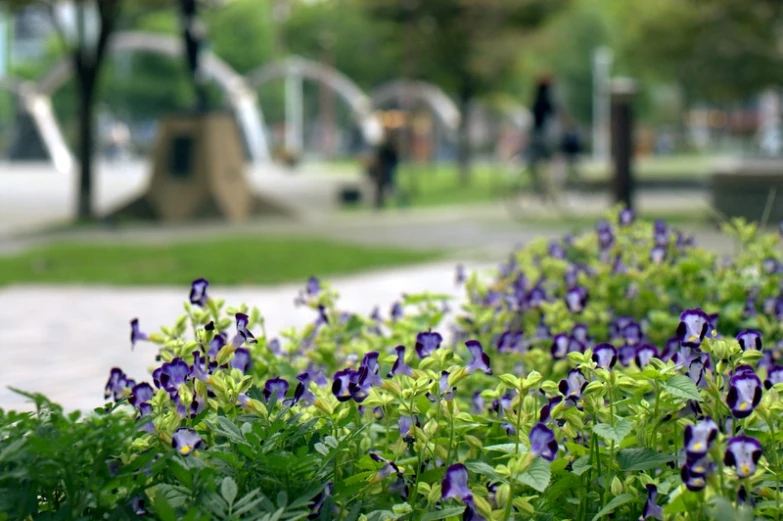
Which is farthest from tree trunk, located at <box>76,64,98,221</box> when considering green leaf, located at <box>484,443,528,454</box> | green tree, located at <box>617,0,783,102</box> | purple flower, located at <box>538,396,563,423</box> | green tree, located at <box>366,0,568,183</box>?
green leaf, located at <box>484,443,528,454</box>

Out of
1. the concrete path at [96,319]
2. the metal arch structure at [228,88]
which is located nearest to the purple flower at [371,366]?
the concrete path at [96,319]

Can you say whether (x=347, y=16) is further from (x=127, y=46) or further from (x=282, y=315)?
(x=282, y=315)

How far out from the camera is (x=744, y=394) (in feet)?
8.87

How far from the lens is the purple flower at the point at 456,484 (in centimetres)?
259

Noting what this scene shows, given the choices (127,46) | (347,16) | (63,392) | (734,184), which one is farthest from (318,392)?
(347,16)

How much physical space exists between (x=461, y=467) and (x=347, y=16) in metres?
89.3

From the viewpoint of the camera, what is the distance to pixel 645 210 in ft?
72.8

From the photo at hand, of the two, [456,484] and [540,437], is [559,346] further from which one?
[456,484]

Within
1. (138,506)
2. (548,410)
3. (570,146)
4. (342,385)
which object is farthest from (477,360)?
(570,146)

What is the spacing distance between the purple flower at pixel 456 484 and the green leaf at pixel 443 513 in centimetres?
9

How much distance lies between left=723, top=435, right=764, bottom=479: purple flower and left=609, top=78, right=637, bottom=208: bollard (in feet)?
38.8

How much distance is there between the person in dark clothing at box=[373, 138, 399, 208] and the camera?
25337mm

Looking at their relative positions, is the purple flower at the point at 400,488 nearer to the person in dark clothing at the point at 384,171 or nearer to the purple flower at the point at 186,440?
the purple flower at the point at 186,440

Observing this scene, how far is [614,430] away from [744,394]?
0.28 metres
